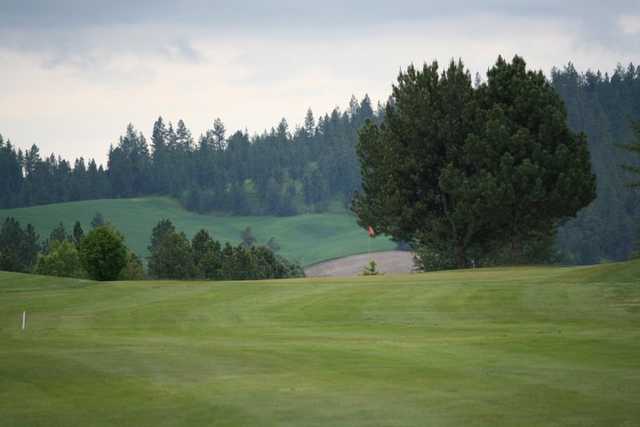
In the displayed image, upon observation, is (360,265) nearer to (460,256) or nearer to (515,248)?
(515,248)

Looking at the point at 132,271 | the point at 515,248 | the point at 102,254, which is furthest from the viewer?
the point at 132,271

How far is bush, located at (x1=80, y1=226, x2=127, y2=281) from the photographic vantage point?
58750 mm

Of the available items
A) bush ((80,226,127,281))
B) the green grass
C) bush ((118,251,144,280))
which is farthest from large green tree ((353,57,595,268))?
bush ((118,251,144,280))

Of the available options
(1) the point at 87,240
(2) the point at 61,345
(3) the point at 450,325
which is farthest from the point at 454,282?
(1) the point at 87,240

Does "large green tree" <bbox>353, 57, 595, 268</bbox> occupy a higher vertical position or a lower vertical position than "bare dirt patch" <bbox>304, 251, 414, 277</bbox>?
higher

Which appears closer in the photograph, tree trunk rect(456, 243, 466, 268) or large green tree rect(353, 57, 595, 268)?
large green tree rect(353, 57, 595, 268)

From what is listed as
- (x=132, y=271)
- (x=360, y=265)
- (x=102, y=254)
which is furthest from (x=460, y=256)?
(x=360, y=265)

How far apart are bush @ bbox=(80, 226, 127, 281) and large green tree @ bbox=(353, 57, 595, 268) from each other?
18397mm

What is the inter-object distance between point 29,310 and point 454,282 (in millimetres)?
17750

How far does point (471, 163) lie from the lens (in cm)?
6544

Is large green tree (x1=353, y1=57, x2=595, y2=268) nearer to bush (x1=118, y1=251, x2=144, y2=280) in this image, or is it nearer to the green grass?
the green grass

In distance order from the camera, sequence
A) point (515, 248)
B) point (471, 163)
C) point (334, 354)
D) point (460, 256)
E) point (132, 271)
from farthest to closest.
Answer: point (132, 271), point (515, 248), point (460, 256), point (471, 163), point (334, 354)

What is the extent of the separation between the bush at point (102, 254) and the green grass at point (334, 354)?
1443cm

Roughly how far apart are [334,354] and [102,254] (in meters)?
40.1
